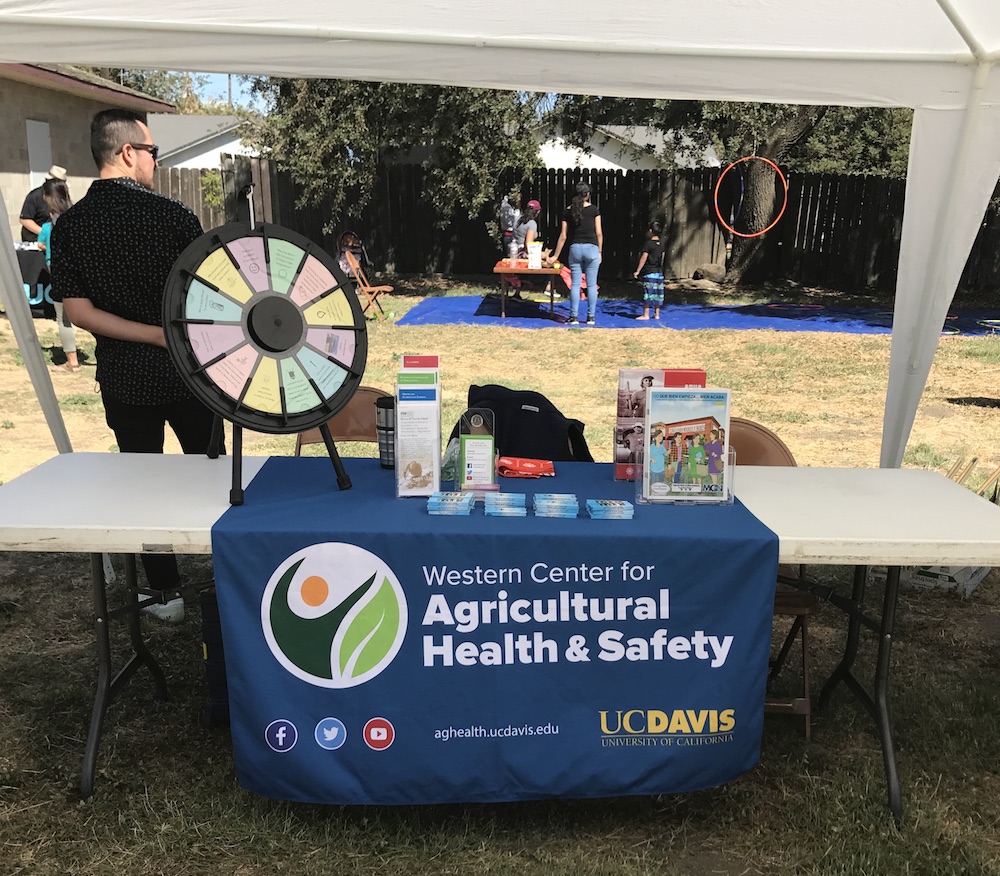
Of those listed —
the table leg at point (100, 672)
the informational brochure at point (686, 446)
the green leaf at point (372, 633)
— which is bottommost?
the table leg at point (100, 672)

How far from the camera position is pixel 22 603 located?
3.76m

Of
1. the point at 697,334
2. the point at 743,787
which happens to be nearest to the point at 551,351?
the point at 697,334

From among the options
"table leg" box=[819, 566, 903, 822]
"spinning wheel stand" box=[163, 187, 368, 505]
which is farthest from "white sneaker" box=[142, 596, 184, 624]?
"table leg" box=[819, 566, 903, 822]

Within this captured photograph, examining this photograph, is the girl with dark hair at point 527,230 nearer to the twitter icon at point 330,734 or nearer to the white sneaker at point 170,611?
the white sneaker at point 170,611

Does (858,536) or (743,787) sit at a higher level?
(858,536)

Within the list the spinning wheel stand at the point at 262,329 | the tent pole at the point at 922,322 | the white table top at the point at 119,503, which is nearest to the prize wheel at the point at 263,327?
the spinning wheel stand at the point at 262,329

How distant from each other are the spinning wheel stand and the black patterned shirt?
63 centimetres

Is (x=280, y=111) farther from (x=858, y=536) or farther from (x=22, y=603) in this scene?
(x=858, y=536)

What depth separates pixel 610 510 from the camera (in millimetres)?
2404

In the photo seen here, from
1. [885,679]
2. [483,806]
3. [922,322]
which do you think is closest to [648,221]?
[922,322]

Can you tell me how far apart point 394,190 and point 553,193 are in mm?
2858

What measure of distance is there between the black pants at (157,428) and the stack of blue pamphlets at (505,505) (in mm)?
1236

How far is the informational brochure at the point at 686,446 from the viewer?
8.03 ft

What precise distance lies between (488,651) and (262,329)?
1037 mm
